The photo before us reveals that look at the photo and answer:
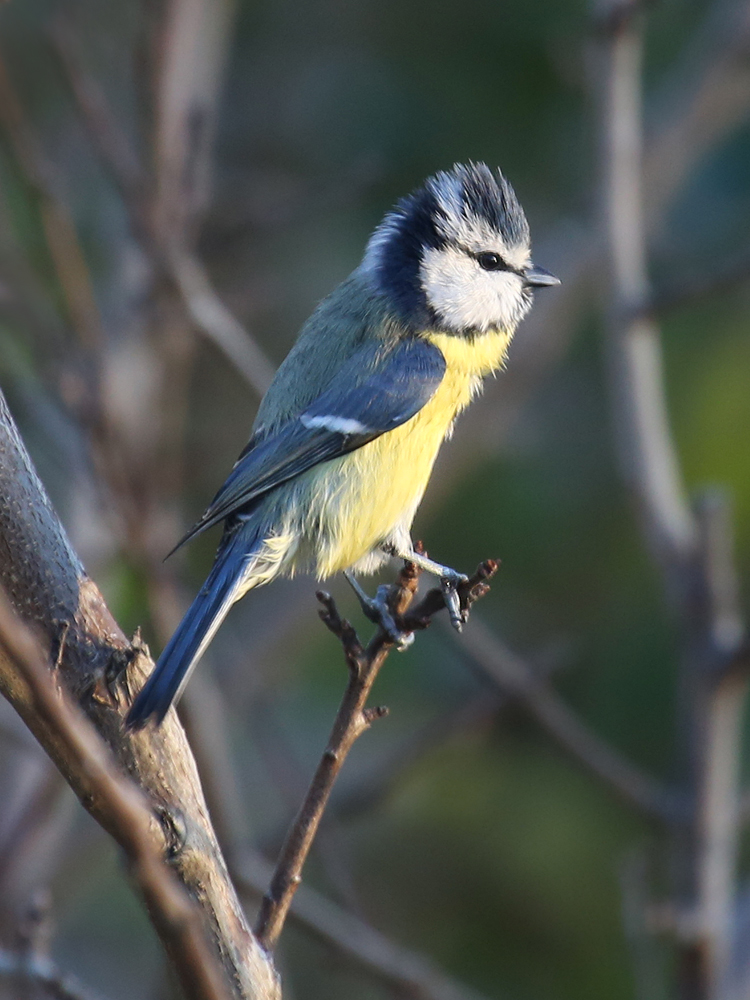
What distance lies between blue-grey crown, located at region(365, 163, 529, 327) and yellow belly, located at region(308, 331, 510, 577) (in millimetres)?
162

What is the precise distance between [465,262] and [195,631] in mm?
1067

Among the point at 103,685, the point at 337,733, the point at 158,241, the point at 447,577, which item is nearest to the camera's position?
the point at 103,685

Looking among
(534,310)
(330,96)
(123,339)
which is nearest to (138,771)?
(123,339)

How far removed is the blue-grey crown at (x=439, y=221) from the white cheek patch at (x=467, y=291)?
0.02 meters

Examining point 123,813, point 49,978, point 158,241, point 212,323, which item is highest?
point 158,241

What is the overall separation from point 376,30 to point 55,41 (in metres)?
2.60

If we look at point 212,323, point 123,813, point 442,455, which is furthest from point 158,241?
point 123,813

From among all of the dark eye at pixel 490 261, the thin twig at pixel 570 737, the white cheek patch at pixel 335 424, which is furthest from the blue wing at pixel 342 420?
the thin twig at pixel 570 737

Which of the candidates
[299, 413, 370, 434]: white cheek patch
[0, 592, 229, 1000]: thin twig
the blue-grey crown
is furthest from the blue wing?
[0, 592, 229, 1000]: thin twig

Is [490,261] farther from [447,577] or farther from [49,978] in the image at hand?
[49,978]

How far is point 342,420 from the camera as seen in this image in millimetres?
2145

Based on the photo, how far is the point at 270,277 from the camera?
13.9 feet

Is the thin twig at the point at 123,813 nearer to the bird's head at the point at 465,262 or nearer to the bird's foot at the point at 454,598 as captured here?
the bird's foot at the point at 454,598

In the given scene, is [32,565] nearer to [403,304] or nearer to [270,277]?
[403,304]
